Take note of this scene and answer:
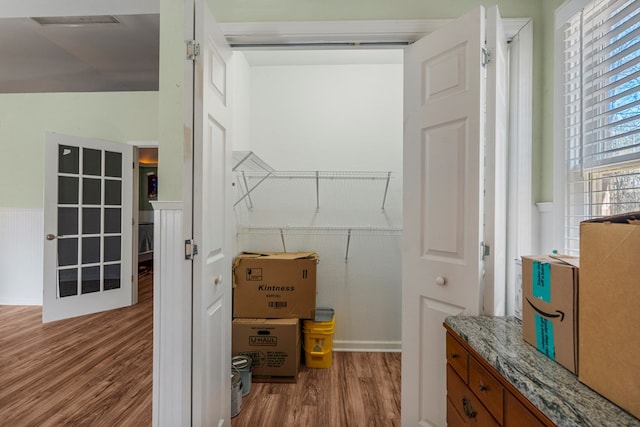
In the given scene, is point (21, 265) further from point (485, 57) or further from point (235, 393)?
point (485, 57)

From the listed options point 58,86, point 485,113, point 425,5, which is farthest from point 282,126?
point 58,86

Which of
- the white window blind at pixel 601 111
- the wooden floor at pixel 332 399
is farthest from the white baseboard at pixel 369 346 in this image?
the white window blind at pixel 601 111

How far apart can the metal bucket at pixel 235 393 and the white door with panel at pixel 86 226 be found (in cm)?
276

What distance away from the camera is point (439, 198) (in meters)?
1.45

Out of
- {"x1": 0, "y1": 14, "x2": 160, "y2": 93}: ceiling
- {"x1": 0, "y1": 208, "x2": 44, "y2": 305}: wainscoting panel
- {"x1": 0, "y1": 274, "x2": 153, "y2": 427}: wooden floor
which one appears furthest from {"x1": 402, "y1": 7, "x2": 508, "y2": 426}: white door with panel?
{"x1": 0, "y1": 208, "x2": 44, "y2": 305}: wainscoting panel

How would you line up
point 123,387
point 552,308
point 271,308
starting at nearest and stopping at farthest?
1. point 552,308
2. point 123,387
3. point 271,308

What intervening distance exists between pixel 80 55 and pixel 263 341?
408 centimetres

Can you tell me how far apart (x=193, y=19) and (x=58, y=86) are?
16.2ft

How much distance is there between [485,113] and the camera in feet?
4.39

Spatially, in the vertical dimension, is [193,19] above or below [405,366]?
above

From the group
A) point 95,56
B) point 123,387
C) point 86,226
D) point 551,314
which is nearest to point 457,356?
point 551,314

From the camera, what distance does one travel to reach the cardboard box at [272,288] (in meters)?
2.35

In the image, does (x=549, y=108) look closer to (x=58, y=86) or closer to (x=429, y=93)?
(x=429, y=93)

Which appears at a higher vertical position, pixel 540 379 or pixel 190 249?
pixel 190 249
